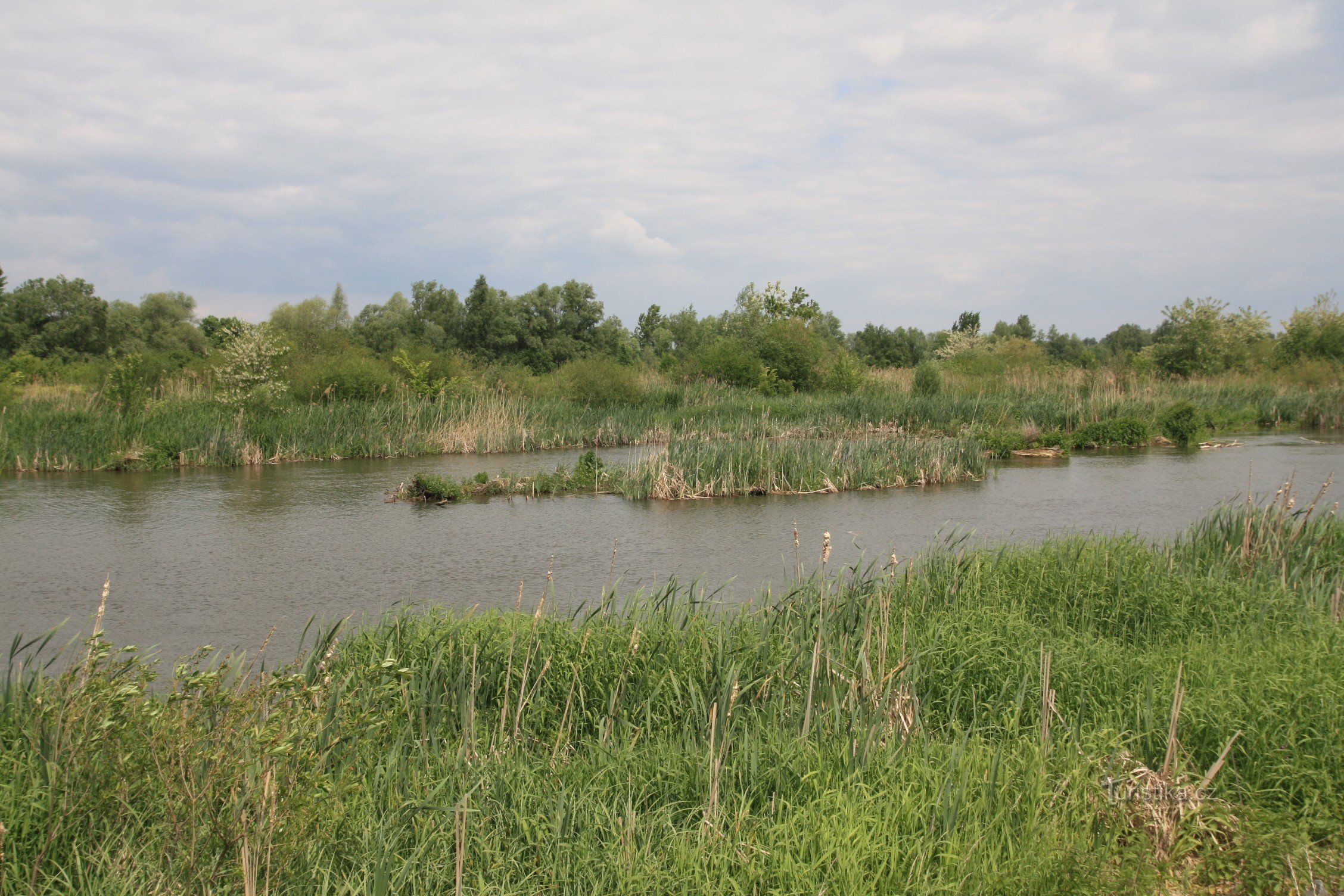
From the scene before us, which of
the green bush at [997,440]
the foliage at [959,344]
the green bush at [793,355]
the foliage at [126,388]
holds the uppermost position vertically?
the foliage at [959,344]

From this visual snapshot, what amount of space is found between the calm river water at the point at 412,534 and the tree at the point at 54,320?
34.3 meters

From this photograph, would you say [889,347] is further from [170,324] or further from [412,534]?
[412,534]

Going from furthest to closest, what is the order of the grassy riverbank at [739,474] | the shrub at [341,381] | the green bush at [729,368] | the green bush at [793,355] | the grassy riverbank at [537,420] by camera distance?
the green bush at [793,355] < the green bush at [729,368] < the shrub at [341,381] < the grassy riverbank at [537,420] < the grassy riverbank at [739,474]

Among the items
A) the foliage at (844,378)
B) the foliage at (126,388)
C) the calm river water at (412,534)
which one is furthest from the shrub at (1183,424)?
the foliage at (126,388)

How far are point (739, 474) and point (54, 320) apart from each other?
46597mm

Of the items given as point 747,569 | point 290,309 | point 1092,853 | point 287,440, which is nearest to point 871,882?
point 1092,853

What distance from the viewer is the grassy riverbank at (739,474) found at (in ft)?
45.3

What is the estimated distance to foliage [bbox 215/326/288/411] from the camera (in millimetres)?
20609

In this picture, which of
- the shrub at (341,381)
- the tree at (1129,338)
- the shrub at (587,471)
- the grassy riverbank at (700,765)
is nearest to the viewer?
the grassy riverbank at (700,765)

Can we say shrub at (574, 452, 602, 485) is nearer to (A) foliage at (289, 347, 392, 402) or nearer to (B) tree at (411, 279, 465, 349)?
(A) foliage at (289, 347, 392, 402)

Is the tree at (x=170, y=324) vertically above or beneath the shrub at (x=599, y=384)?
above

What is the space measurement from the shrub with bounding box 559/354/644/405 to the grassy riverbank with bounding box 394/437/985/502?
A: 40.7 ft

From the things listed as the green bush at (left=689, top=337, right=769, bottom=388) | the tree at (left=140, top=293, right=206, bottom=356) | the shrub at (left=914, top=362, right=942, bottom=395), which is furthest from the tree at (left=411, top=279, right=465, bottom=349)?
the shrub at (left=914, top=362, right=942, bottom=395)

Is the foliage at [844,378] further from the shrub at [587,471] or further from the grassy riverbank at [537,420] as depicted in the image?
the shrub at [587,471]
